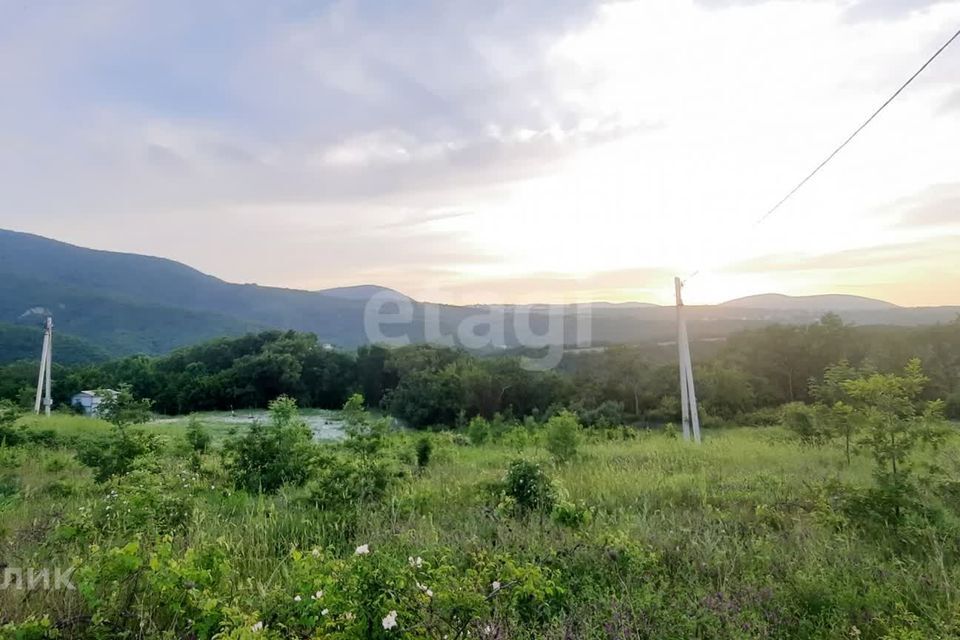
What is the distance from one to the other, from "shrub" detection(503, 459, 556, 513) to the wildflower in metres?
3.21

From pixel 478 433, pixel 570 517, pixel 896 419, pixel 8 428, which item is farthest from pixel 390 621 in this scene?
pixel 478 433

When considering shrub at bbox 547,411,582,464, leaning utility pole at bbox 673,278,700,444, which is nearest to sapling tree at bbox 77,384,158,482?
shrub at bbox 547,411,582,464

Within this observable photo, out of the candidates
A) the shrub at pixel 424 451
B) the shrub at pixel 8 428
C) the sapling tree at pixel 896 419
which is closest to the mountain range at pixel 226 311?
the shrub at pixel 424 451

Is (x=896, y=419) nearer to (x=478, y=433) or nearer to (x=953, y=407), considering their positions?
(x=478, y=433)

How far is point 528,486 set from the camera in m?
5.32

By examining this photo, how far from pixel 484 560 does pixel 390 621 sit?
1.36 m

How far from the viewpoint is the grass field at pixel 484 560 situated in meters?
2.31

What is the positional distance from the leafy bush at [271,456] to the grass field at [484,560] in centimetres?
33

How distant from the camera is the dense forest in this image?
24.0 metres

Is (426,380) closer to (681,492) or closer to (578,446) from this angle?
(578,446)

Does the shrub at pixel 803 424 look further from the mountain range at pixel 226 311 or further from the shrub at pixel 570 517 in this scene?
the shrub at pixel 570 517

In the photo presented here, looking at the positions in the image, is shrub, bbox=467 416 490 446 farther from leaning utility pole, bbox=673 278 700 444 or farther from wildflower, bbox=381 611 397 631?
wildflower, bbox=381 611 397 631

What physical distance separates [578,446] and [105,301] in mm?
131521

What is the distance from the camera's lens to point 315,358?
4466 cm
